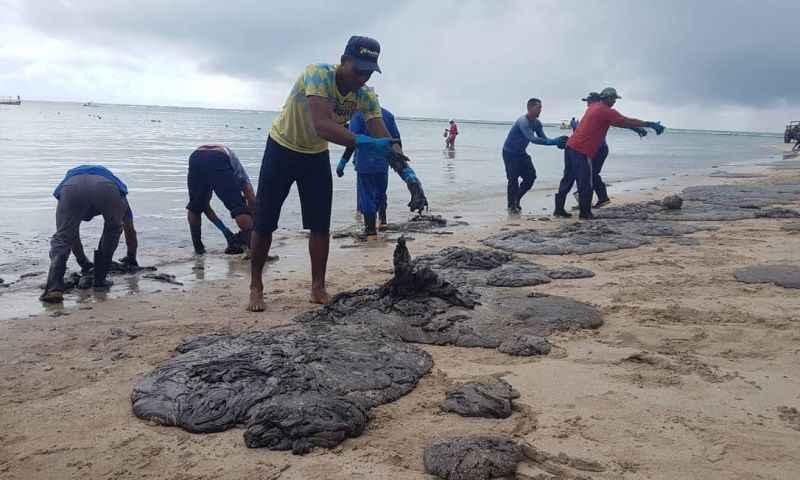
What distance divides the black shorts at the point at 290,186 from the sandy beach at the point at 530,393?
0.63 meters

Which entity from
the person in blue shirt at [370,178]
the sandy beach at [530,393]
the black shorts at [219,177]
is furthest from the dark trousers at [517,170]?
the sandy beach at [530,393]

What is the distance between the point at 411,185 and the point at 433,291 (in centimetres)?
73

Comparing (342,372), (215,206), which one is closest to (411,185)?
(342,372)

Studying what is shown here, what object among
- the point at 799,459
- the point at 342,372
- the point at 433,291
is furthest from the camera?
the point at 433,291

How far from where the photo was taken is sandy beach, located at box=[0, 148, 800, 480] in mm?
2189

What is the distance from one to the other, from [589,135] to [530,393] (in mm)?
6530

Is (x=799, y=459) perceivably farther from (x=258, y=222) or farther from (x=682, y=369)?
(x=258, y=222)

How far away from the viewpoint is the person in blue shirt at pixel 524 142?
365 inches

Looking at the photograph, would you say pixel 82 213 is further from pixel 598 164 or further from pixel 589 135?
pixel 598 164

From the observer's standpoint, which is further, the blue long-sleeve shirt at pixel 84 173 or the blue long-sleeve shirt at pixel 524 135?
the blue long-sleeve shirt at pixel 524 135

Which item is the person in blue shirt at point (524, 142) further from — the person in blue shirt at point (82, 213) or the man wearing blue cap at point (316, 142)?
the person in blue shirt at point (82, 213)

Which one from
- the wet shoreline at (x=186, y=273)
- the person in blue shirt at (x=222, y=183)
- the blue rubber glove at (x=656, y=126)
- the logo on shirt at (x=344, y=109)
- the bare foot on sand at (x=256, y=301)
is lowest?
the wet shoreline at (x=186, y=273)

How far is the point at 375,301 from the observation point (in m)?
3.96

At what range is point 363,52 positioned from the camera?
3.87 m
